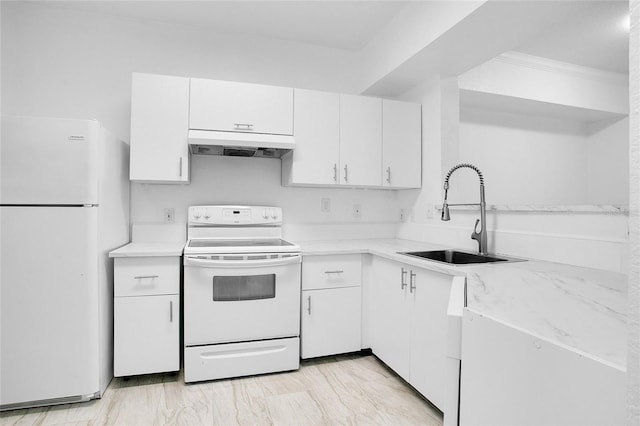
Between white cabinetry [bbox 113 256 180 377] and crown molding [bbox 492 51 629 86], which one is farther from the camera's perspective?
crown molding [bbox 492 51 629 86]

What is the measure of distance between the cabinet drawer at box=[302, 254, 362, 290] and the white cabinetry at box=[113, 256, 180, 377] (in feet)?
2.68

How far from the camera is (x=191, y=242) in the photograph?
2.52 meters

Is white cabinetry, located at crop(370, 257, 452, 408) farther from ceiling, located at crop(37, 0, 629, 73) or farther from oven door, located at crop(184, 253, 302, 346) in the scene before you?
ceiling, located at crop(37, 0, 629, 73)

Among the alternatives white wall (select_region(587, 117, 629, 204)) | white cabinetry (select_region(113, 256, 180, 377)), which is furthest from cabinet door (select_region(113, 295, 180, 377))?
white wall (select_region(587, 117, 629, 204))

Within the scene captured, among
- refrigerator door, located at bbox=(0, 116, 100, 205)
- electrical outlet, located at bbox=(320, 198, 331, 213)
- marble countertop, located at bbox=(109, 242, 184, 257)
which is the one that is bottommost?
marble countertop, located at bbox=(109, 242, 184, 257)

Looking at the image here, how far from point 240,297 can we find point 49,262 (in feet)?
3.33

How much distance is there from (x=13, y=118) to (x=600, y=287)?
8.66 ft

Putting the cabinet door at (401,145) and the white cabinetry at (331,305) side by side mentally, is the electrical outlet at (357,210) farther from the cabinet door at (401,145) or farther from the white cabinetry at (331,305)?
the white cabinetry at (331,305)

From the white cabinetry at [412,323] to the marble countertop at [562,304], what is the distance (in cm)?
27

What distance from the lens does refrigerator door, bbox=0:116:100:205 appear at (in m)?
1.80

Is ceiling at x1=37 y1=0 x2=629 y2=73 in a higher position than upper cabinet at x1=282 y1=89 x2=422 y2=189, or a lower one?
higher

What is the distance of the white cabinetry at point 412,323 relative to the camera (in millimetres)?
1767

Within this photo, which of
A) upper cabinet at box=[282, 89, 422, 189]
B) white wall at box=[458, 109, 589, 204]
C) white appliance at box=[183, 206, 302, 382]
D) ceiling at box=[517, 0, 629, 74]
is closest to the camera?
white appliance at box=[183, 206, 302, 382]

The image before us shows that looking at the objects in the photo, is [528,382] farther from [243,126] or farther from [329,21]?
[329,21]
